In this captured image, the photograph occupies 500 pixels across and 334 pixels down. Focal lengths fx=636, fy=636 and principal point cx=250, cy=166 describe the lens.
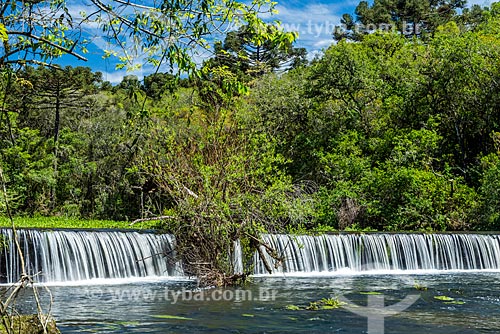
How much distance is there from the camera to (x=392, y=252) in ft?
65.7

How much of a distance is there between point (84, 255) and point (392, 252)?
31.1 feet

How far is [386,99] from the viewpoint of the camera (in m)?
32.0

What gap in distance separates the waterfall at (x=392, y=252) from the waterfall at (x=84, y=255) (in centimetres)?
357

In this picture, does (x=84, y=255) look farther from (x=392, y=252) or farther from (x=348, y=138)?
→ (x=348, y=138)

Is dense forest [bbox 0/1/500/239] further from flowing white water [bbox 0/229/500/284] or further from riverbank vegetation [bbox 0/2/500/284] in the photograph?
flowing white water [bbox 0/229/500/284]

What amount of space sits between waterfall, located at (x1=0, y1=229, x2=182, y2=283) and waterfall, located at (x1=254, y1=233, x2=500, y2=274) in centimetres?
357

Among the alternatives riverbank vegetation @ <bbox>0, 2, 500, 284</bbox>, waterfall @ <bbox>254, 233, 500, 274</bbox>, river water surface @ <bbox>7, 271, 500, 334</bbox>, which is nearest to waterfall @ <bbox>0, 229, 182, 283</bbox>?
river water surface @ <bbox>7, 271, 500, 334</bbox>

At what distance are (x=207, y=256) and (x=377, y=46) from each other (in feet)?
93.9

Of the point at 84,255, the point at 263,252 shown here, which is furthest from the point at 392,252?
the point at 84,255

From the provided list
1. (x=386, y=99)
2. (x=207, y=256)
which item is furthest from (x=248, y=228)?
(x=386, y=99)

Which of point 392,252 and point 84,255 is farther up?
point 84,255

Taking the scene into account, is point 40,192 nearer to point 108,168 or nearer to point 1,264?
point 108,168

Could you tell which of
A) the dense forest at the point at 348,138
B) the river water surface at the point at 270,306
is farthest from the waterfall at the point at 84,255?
the dense forest at the point at 348,138

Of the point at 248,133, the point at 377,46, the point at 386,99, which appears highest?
the point at 377,46
